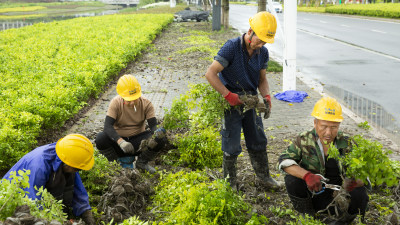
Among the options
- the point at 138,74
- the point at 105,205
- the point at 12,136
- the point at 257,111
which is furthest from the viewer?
the point at 138,74

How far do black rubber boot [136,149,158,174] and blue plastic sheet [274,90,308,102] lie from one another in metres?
4.49

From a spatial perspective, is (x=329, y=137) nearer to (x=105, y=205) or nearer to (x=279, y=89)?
(x=105, y=205)

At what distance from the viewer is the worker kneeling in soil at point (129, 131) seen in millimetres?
5254

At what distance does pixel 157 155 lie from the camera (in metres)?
5.95

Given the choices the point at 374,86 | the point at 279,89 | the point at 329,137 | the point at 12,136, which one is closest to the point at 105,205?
the point at 12,136

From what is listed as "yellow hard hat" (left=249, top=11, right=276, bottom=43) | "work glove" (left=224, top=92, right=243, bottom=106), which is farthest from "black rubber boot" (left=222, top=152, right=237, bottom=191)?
"yellow hard hat" (left=249, top=11, right=276, bottom=43)

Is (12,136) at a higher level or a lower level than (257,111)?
lower

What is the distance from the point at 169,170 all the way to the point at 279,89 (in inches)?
218

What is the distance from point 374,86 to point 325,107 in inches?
310

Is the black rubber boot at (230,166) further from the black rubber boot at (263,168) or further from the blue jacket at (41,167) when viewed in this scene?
the blue jacket at (41,167)

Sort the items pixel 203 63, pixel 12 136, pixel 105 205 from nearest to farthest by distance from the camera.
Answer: pixel 105 205 < pixel 12 136 < pixel 203 63

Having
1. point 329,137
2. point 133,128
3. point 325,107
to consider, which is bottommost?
point 133,128

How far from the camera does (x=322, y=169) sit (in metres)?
3.77

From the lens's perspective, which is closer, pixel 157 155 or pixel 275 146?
pixel 157 155
